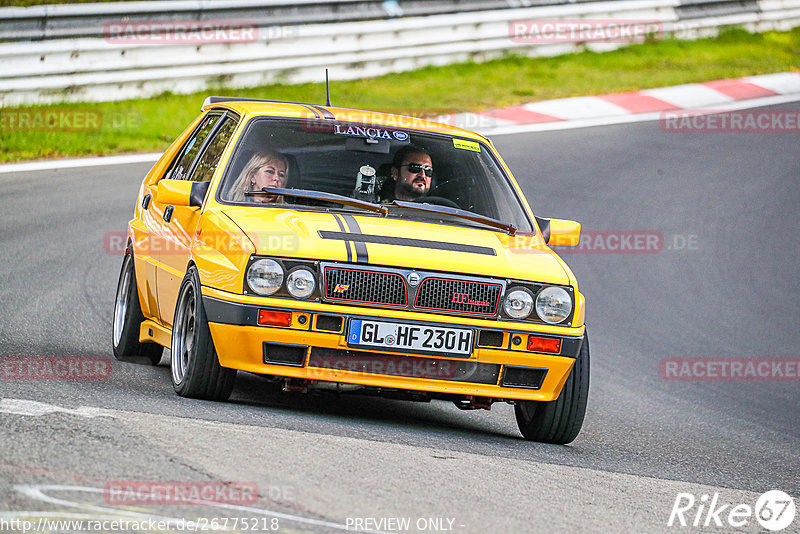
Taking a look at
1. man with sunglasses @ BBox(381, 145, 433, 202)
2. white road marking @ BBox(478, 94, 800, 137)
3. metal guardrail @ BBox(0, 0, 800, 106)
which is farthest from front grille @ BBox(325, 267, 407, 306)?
white road marking @ BBox(478, 94, 800, 137)

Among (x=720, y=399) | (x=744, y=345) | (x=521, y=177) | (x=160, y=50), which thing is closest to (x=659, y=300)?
(x=744, y=345)

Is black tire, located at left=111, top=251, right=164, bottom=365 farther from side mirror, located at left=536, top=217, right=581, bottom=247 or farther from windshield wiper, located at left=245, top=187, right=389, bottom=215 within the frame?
side mirror, located at left=536, top=217, right=581, bottom=247

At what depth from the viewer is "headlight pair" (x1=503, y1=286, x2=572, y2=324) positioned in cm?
601

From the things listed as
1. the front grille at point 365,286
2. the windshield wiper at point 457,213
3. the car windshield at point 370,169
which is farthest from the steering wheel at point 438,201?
the front grille at point 365,286

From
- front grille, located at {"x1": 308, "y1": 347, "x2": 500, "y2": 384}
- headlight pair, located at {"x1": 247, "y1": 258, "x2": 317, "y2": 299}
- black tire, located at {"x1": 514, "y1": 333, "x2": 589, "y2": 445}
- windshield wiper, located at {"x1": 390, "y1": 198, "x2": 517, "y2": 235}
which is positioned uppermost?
windshield wiper, located at {"x1": 390, "y1": 198, "x2": 517, "y2": 235}

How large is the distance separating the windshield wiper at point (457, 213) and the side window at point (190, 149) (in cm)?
145

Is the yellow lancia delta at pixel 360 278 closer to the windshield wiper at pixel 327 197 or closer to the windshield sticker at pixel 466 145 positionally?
the windshield wiper at pixel 327 197

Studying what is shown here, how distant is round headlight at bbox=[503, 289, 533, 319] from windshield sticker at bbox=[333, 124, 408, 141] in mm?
1527

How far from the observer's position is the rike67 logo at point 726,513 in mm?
4875

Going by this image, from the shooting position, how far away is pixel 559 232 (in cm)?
707

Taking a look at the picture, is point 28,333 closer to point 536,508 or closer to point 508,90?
point 536,508

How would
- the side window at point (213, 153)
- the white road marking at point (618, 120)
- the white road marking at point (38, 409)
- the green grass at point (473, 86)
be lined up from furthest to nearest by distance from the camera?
the white road marking at point (618, 120), the green grass at point (473, 86), the side window at point (213, 153), the white road marking at point (38, 409)

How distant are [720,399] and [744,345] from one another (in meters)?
1.13

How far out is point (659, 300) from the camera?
10.8 metres
